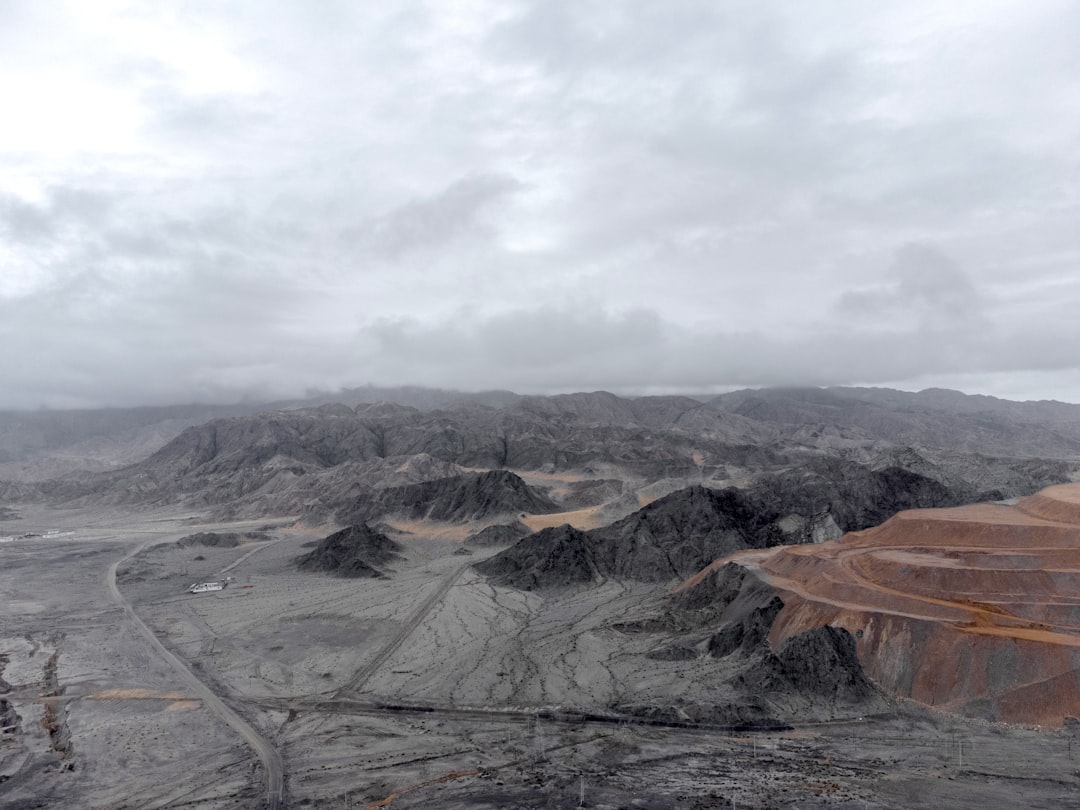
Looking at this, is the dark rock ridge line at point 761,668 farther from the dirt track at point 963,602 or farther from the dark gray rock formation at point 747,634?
the dirt track at point 963,602

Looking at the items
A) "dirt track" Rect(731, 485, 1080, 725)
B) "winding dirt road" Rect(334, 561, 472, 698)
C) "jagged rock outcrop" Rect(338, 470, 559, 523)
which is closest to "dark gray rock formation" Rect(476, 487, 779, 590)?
"winding dirt road" Rect(334, 561, 472, 698)

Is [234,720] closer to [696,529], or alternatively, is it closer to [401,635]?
[401,635]

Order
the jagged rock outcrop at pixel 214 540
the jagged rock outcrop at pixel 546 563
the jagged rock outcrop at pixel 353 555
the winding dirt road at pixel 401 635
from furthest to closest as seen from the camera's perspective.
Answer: the jagged rock outcrop at pixel 214 540 < the jagged rock outcrop at pixel 353 555 < the jagged rock outcrop at pixel 546 563 < the winding dirt road at pixel 401 635

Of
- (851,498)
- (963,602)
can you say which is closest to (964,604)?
(963,602)

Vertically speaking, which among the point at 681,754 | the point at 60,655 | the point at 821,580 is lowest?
the point at 60,655

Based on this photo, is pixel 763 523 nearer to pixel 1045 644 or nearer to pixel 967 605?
pixel 967 605

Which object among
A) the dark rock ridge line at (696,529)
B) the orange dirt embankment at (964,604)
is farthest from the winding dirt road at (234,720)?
the dark rock ridge line at (696,529)

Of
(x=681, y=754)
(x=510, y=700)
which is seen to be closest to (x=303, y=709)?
(x=510, y=700)
